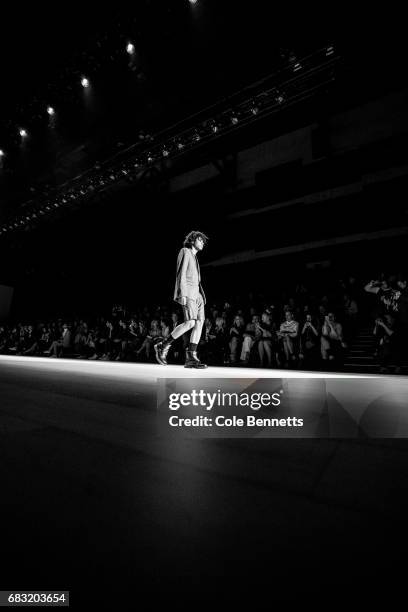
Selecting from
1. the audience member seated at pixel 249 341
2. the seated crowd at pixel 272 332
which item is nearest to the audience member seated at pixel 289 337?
the seated crowd at pixel 272 332

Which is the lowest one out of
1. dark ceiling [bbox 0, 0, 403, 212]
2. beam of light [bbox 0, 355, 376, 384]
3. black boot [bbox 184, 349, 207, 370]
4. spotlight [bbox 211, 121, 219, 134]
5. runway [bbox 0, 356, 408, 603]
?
runway [bbox 0, 356, 408, 603]

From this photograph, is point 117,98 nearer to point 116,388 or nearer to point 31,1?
point 31,1

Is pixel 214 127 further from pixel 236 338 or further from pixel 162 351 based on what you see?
pixel 162 351

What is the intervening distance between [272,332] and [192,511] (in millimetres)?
6125

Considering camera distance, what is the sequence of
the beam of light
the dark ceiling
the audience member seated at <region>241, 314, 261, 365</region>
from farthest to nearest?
the dark ceiling
the audience member seated at <region>241, 314, 261, 365</region>
the beam of light

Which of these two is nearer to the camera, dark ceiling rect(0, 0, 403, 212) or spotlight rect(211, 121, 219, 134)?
dark ceiling rect(0, 0, 403, 212)

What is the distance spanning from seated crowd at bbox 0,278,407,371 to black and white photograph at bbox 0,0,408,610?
0.06 metres

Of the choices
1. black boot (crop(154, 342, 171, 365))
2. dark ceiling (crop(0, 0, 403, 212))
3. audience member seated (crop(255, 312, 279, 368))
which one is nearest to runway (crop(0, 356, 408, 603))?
black boot (crop(154, 342, 171, 365))

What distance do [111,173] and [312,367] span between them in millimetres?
9109

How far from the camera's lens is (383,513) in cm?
55

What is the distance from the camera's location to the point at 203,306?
3.70m

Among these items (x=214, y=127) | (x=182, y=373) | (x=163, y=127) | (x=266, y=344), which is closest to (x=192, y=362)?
(x=182, y=373)

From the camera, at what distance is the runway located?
389mm

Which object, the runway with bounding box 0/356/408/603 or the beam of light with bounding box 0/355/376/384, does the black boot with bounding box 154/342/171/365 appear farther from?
the runway with bounding box 0/356/408/603
